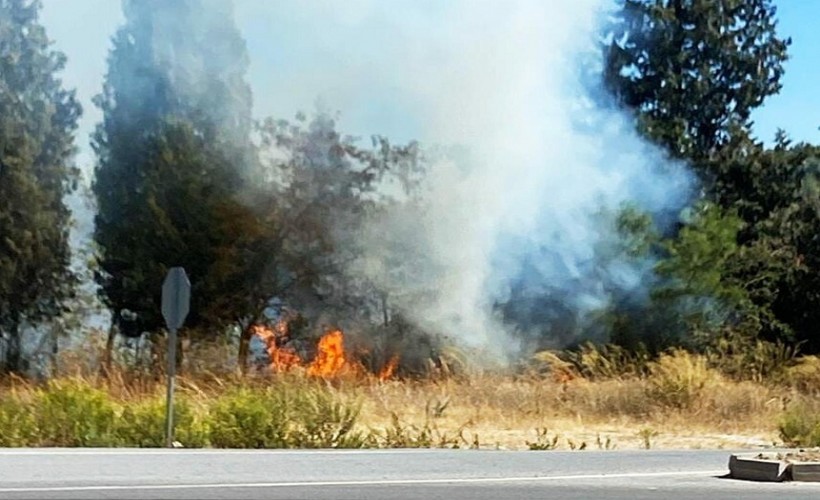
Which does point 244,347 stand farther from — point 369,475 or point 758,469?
A: point 758,469

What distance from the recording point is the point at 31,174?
110 ft

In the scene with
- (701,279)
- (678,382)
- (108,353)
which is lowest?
(678,382)

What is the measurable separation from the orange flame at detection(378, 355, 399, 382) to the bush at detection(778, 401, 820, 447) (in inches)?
374

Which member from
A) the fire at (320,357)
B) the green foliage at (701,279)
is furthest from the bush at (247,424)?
the green foliage at (701,279)

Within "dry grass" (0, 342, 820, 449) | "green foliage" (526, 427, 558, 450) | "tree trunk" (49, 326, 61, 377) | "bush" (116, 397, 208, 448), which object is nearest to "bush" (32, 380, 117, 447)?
"bush" (116, 397, 208, 448)

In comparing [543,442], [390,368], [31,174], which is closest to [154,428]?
[543,442]

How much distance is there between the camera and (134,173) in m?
31.6

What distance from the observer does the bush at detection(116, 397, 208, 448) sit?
16484 mm

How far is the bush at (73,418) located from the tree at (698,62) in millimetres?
28275

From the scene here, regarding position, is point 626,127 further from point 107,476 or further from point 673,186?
point 107,476

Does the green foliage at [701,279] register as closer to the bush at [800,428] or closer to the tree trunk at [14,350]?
the bush at [800,428]

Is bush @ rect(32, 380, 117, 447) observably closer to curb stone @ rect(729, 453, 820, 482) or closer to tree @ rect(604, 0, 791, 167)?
curb stone @ rect(729, 453, 820, 482)

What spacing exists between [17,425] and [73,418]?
2.22 ft

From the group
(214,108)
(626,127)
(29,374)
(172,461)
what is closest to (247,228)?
(214,108)
